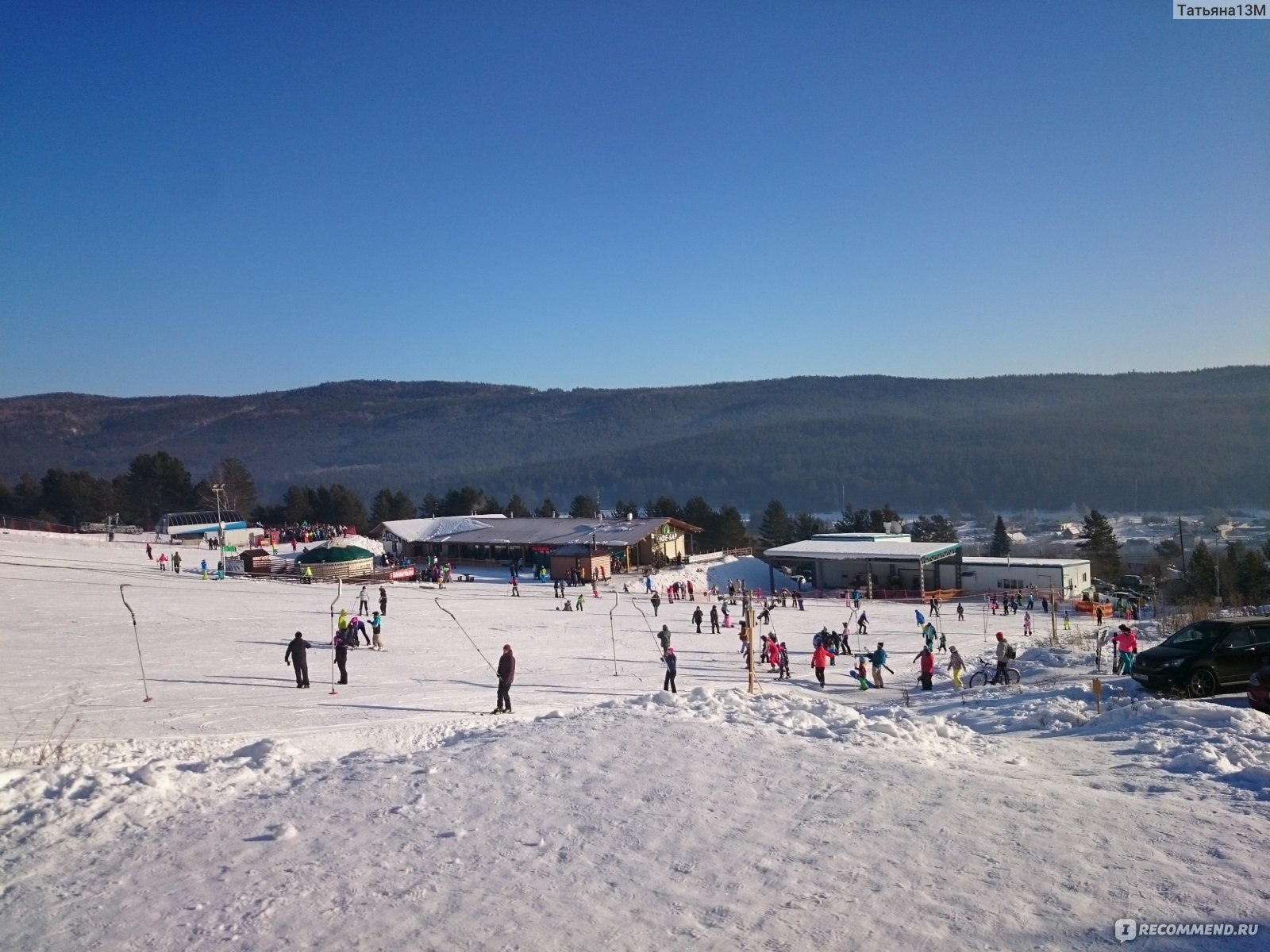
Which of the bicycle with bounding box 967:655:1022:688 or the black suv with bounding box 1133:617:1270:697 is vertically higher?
the black suv with bounding box 1133:617:1270:697

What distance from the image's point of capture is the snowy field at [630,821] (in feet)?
20.1

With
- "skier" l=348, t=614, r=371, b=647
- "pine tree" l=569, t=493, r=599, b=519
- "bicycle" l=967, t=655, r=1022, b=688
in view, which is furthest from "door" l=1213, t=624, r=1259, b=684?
"pine tree" l=569, t=493, r=599, b=519

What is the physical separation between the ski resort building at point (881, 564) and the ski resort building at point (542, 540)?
A: 718cm

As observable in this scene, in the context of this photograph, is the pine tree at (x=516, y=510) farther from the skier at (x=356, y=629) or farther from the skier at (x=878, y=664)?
the skier at (x=878, y=664)

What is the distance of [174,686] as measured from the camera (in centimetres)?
1716

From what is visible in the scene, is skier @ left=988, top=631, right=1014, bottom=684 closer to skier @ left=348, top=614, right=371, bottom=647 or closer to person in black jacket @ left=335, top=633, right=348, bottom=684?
person in black jacket @ left=335, top=633, right=348, bottom=684

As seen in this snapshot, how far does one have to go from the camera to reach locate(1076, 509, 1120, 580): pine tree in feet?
243

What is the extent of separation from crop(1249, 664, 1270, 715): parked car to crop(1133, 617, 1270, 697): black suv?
1298 millimetres

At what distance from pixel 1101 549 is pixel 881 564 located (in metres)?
33.8

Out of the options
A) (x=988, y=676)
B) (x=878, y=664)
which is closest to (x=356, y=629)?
(x=878, y=664)

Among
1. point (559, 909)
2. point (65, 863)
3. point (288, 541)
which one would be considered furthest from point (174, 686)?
point (288, 541)

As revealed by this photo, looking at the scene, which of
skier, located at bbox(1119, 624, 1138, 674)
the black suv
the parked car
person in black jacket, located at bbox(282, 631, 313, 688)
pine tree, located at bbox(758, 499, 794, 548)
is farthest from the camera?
pine tree, located at bbox(758, 499, 794, 548)

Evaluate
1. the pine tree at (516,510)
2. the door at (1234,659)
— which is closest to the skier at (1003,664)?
the door at (1234,659)

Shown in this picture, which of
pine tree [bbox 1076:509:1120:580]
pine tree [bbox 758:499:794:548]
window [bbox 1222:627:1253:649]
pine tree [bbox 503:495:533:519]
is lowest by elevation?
pine tree [bbox 1076:509:1120:580]
